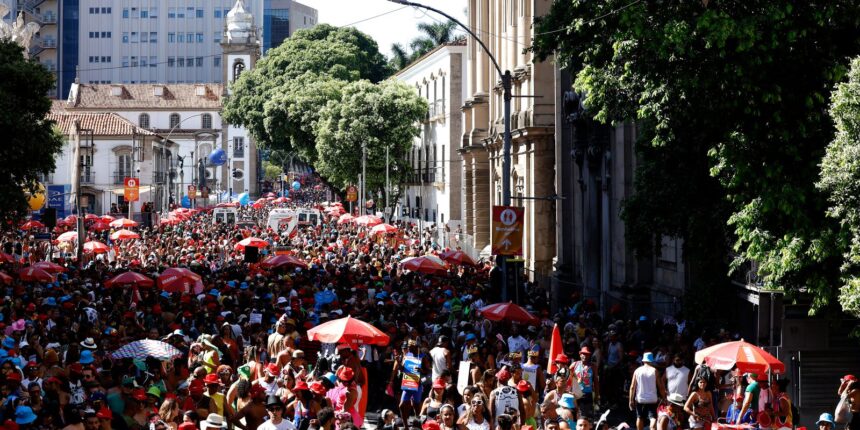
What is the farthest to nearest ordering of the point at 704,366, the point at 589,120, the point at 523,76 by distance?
the point at 523,76 < the point at 589,120 < the point at 704,366

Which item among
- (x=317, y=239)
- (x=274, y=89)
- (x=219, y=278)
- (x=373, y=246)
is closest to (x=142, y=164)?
(x=274, y=89)

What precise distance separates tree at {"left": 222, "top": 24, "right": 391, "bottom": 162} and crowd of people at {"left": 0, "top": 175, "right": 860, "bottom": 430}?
157 ft

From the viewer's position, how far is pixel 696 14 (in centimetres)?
1945

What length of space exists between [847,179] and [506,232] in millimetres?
11138

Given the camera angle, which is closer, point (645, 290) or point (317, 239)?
point (645, 290)

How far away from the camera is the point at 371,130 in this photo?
7119cm

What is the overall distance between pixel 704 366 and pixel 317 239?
1544 inches

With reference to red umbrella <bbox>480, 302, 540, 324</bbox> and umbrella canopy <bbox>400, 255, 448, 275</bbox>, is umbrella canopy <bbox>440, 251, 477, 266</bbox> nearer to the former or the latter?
umbrella canopy <bbox>400, 255, 448, 275</bbox>

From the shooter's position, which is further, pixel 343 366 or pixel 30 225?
pixel 30 225

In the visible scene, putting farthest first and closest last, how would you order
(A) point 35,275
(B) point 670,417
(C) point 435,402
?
(A) point 35,275
(C) point 435,402
(B) point 670,417

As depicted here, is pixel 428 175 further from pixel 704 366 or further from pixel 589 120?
pixel 704 366

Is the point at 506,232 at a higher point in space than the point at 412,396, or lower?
higher

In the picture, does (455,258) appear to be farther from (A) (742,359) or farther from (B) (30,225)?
(B) (30,225)

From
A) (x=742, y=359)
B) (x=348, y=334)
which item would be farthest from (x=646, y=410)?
(x=348, y=334)
